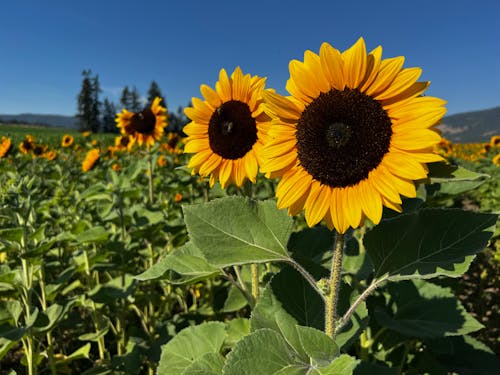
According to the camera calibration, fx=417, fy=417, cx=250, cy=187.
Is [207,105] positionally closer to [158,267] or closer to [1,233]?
[158,267]

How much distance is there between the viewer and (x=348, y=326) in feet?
5.42

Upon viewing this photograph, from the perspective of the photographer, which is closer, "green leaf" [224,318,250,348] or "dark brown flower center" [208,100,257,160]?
"green leaf" [224,318,250,348]

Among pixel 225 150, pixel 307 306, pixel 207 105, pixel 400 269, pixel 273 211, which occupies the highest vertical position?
pixel 207 105

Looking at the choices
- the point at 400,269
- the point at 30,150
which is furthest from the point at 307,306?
the point at 30,150

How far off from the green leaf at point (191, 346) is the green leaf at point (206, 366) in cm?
37

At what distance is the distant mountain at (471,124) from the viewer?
109 m

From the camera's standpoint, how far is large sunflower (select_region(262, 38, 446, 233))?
118 centimetres

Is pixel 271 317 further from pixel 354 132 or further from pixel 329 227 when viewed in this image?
pixel 354 132

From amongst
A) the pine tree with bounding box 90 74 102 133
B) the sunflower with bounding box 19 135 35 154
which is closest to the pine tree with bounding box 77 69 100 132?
the pine tree with bounding box 90 74 102 133

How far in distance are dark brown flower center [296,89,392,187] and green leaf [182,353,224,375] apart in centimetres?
74

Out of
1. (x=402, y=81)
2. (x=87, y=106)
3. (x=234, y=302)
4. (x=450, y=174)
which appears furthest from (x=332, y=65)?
(x=87, y=106)

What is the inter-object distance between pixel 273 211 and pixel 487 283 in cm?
447

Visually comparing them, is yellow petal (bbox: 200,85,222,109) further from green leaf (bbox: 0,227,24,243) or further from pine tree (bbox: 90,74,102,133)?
pine tree (bbox: 90,74,102,133)

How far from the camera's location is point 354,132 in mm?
1222
